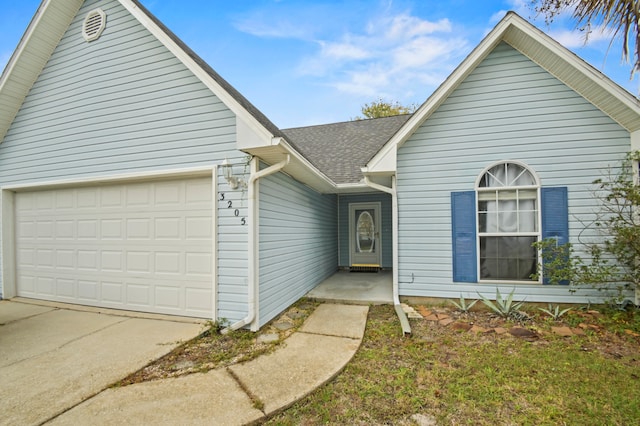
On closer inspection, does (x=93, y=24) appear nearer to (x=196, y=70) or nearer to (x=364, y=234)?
(x=196, y=70)

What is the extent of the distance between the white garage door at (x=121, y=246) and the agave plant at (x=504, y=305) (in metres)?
4.68

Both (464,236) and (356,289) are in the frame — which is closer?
(464,236)

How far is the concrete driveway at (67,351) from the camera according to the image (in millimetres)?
2496

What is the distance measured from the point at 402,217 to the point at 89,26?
6736 millimetres

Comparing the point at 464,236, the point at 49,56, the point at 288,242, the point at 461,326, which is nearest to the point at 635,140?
the point at 464,236

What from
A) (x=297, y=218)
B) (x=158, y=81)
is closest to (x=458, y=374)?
(x=297, y=218)

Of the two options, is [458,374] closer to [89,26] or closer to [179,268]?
[179,268]

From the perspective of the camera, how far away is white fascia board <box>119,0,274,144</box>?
3.80 m

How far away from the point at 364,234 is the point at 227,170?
5895 mm

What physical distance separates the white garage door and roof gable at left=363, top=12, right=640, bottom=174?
130 inches

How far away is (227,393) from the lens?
259cm

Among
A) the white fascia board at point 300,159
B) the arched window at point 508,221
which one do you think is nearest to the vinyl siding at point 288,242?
the white fascia board at point 300,159

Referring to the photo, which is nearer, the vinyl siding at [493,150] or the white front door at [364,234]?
the vinyl siding at [493,150]

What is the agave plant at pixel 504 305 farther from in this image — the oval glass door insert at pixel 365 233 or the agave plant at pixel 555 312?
the oval glass door insert at pixel 365 233
